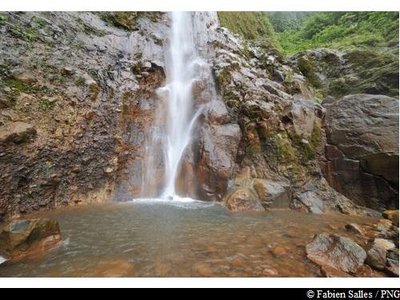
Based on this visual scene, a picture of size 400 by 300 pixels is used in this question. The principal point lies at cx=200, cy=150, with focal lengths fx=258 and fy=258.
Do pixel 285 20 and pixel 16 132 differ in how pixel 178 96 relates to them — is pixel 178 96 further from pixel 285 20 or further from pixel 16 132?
pixel 285 20

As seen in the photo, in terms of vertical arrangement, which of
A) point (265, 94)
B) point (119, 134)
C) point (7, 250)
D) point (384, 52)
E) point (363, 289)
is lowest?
point (363, 289)

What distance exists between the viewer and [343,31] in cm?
1405

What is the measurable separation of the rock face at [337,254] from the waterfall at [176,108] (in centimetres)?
425

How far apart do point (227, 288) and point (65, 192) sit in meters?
4.81

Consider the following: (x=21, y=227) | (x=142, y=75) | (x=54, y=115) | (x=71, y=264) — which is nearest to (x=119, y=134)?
(x=54, y=115)

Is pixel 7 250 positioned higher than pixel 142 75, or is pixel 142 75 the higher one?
pixel 142 75

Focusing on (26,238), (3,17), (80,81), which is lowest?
(26,238)

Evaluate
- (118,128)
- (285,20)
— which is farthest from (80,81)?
(285,20)

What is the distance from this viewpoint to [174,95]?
8.69 meters

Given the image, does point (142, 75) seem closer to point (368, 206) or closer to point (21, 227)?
point (21, 227)

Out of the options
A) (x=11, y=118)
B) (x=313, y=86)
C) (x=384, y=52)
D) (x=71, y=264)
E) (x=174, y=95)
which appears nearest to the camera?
(x=71, y=264)

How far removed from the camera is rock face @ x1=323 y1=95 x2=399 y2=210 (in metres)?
6.04

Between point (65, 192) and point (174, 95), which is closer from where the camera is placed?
point (65, 192)

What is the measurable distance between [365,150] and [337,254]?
4.02 meters
